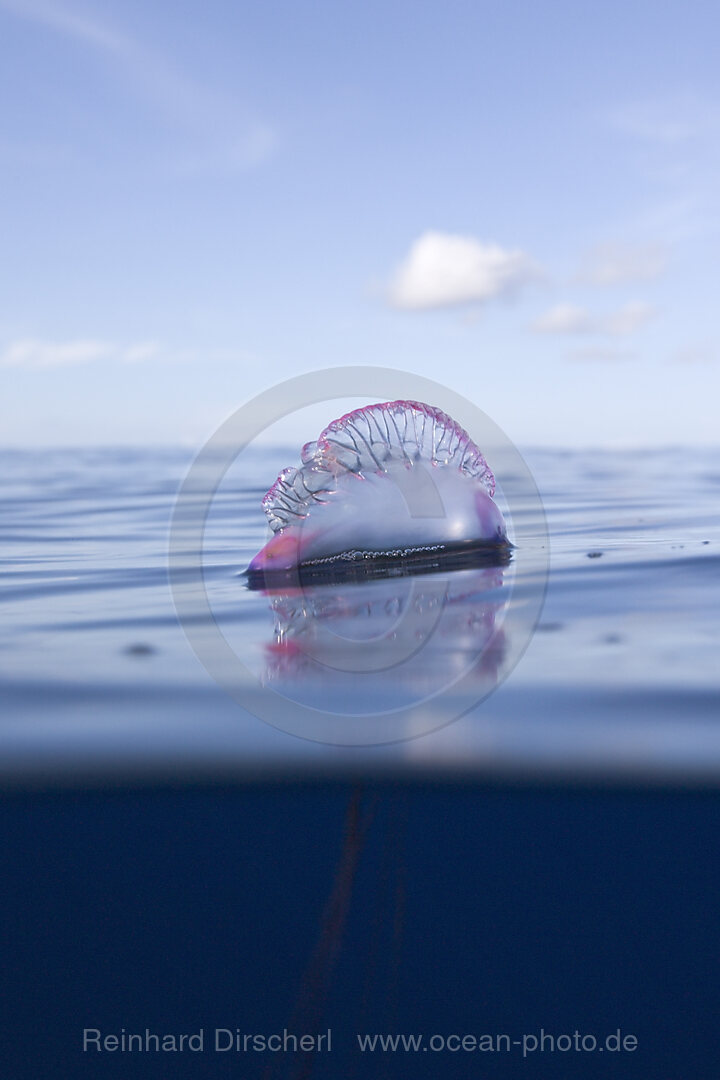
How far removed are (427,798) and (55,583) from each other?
2.81 metres

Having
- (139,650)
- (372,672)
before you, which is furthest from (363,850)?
(139,650)

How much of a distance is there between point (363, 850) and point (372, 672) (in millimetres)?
702

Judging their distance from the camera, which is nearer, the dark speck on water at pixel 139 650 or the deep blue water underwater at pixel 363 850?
the deep blue water underwater at pixel 363 850

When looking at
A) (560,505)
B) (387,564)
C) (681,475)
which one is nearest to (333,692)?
(387,564)

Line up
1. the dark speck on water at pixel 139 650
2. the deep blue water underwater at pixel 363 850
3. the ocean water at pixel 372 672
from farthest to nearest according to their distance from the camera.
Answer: the dark speck on water at pixel 139 650
the ocean water at pixel 372 672
the deep blue water underwater at pixel 363 850

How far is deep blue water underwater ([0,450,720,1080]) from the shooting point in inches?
84.3

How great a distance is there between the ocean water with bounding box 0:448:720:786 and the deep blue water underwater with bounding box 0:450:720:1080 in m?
0.01

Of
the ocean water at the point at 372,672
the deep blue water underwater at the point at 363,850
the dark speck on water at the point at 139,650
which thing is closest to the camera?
the deep blue water underwater at the point at 363,850

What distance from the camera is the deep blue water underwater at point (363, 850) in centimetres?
214

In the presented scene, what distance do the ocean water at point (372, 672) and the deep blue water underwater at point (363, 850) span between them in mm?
12

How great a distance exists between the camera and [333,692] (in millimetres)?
2980

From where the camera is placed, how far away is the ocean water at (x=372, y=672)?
267 cm

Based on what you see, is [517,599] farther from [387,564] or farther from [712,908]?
[712,908]

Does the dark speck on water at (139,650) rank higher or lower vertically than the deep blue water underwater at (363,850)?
higher
